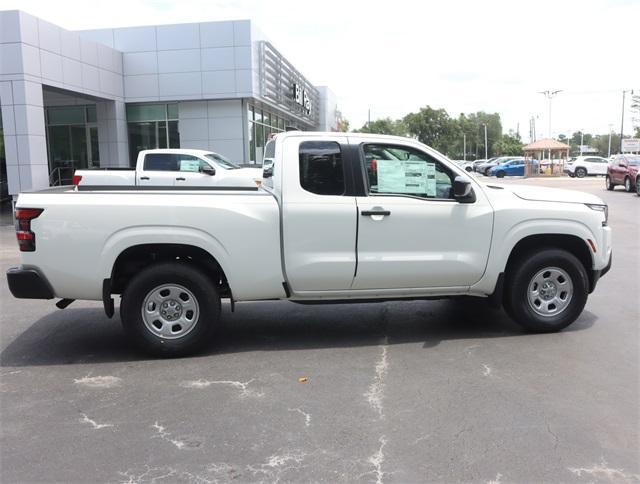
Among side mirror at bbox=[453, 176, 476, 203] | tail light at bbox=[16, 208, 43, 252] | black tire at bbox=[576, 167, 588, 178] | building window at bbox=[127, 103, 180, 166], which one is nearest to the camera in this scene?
tail light at bbox=[16, 208, 43, 252]

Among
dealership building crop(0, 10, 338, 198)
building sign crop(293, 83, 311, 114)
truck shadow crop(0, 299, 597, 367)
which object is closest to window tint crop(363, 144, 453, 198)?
truck shadow crop(0, 299, 597, 367)

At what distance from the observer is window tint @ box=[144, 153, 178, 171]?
49.6 feet

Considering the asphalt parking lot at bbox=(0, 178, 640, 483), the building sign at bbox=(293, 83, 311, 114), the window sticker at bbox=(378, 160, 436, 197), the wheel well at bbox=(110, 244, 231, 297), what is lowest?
the asphalt parking lot at bbox=(0, 178, 640, 483)

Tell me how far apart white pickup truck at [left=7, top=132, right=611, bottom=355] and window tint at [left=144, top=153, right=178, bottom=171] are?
31.5ft

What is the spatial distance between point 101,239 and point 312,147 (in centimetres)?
209

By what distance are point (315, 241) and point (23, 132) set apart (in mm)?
14621

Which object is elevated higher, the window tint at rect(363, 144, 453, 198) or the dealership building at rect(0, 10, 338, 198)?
the dealership building at rect(0, 10, 338, 198)

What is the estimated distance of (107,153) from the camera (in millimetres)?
24266

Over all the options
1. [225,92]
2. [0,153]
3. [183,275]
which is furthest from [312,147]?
[0,153]

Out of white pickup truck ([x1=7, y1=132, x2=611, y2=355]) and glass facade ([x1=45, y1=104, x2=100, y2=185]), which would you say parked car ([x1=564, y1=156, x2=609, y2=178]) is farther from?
white pickup truck ([x1=7, y1=132, x2=611, y2=355])

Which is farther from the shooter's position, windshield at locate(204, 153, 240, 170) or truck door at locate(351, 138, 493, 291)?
windshield at locate(204, 153, 240, 170)

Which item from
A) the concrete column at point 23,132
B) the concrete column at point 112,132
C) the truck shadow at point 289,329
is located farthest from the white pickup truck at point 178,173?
the concrete column at point 112,132

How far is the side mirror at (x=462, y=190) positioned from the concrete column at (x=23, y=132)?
Answer: 1510cm

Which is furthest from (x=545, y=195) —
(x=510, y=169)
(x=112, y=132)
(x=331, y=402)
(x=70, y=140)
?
(x=510, y=169)
